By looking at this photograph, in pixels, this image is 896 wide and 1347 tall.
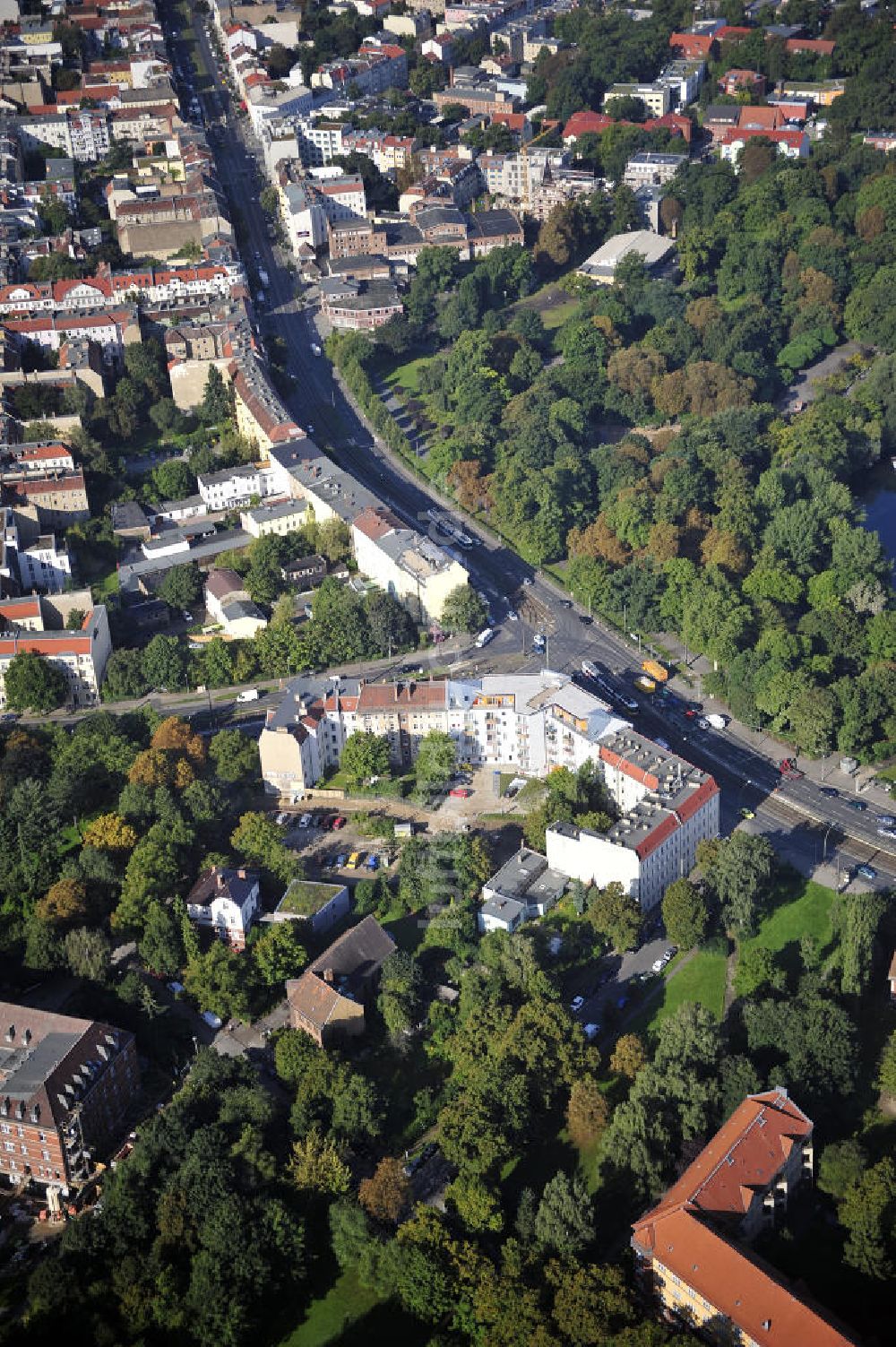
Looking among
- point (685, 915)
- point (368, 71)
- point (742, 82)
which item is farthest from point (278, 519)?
point (742, 82)

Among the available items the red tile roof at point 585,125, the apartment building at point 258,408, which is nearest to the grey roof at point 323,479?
the apartment building at point 258,408

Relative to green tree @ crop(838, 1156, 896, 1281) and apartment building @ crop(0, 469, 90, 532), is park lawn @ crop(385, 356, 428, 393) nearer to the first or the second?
apartment building @ crop(0, 469, 90, 532)

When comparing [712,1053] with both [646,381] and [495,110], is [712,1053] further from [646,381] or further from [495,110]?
[495,110]

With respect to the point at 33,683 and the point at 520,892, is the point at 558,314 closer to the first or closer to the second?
the point at 33,683

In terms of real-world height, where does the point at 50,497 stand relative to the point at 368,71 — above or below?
below

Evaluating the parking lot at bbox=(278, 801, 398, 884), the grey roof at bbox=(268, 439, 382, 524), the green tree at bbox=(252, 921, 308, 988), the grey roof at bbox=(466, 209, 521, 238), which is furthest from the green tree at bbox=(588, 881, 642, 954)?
the grey roof at bbox=(466, 209, 521, 238)

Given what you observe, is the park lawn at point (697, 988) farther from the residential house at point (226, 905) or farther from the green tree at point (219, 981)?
the residential house at point (226, 905)
